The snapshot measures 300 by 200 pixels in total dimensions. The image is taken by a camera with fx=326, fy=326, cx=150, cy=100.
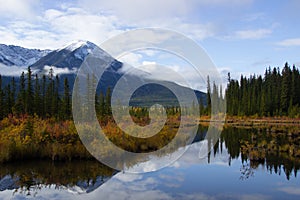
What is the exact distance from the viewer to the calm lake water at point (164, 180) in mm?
11695

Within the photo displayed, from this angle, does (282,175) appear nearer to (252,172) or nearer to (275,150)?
(252,172)

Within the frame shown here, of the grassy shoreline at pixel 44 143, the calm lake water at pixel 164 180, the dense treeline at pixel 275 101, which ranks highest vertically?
the dense treeline at pixel 275 101

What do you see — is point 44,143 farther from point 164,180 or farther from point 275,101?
point 275,101

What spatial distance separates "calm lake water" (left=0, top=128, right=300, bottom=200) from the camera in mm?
11695

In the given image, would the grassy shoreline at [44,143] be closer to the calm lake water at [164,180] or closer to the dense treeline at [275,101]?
the calm lake water at [164,180]

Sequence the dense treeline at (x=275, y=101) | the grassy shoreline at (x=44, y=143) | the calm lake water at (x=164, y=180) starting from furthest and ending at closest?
1. the dense treeline at (x=275, y=101)
2. the grassy shoreline at (x=44, y=143)
3. the calm lake water at (x=164, y=180)

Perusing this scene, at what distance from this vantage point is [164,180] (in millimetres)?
13883

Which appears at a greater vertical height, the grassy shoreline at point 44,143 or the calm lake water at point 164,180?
the grassy shoreline at point 44,143


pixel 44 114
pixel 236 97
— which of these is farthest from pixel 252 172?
pixel 236 97

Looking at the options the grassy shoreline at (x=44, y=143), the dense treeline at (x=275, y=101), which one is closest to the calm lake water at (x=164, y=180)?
the grassy shoreline at (x=44, y=143)

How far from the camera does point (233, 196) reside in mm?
11414

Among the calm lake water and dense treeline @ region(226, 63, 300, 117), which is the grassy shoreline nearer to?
the calm lake water

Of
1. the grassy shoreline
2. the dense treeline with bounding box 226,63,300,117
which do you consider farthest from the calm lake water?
the dense treeline with bounding box 226,63,300,117

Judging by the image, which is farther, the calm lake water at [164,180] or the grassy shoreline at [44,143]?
the grassy shoreline at [44,143]
